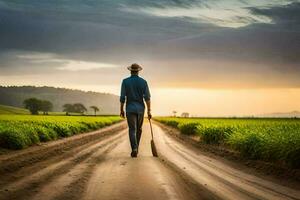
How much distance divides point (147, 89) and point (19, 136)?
6.49 metres

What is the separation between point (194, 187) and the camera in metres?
8.96

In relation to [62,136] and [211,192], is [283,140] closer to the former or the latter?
[211,192]

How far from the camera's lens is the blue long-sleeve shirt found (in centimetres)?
1564

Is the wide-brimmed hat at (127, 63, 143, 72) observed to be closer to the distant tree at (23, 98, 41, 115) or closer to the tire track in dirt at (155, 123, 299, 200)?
the tire track in dirt at (155, 123, 299, 200)

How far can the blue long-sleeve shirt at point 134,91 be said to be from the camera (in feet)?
51.3

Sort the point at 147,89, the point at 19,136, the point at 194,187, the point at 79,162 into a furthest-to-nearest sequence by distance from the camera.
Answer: the point at 19,136 < the point at 147,89 < the point at 79,162 < the point at 194,187

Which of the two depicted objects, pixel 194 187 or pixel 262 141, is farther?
pixel 262 141

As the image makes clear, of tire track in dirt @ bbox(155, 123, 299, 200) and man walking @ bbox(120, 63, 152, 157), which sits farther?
man walking @ bbox(120, 63, 152, 157)

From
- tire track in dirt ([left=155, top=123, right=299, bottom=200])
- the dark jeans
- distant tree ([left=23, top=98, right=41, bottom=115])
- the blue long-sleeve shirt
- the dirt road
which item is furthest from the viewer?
distant tree ([left=23, top=98, right=41, bottom=115])

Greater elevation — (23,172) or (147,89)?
(147,89)

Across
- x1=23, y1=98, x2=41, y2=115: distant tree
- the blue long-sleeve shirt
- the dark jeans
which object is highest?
x1=23, y1=98, x2=41, y2=115: distant tree

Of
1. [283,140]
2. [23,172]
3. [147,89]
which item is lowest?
[23,172]

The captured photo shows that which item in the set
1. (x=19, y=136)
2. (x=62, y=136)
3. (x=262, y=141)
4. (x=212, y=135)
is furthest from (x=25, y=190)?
(x=62, y=136)

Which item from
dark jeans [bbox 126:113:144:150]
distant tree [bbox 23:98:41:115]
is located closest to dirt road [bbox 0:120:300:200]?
dark jeans [bbox 126:113:144:150]
